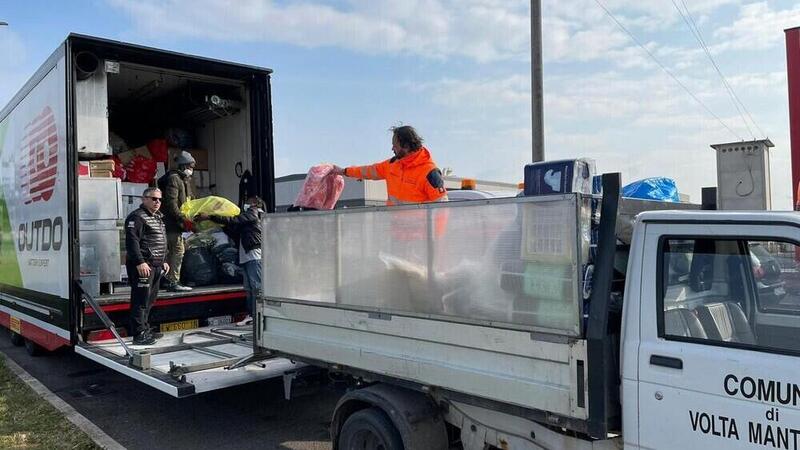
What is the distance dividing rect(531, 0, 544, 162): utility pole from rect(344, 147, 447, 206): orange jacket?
587 centimetres

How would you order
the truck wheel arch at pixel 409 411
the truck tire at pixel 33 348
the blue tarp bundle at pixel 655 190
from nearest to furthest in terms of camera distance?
the truck wheel arch at pixel 409 411 → the blue tarp bundle at pixel 655 190 → the truck tire at pixel 33 348

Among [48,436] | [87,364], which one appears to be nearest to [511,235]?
[48,436]

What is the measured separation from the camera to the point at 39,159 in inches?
275

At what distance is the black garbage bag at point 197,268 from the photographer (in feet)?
24.6

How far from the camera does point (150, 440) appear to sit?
5191 mm

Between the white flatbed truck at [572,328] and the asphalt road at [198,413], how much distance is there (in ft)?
6.02

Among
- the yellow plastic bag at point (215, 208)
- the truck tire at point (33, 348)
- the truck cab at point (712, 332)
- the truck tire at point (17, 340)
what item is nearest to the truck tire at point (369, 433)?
the truck cab at point (712, 332)

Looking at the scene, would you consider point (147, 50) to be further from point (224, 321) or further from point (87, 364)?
point (87, 364)

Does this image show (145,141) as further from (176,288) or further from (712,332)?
(712,332)

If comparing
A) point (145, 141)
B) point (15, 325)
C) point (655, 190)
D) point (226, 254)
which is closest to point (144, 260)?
point (226, 254)

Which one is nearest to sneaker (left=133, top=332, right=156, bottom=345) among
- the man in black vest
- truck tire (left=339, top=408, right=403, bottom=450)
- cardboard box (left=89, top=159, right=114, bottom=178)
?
the man in black vest

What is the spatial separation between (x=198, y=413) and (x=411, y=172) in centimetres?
319

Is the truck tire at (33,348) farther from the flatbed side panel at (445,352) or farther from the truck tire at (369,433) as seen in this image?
the truck tire at (369,433)

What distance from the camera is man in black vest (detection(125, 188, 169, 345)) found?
6.13 meters
